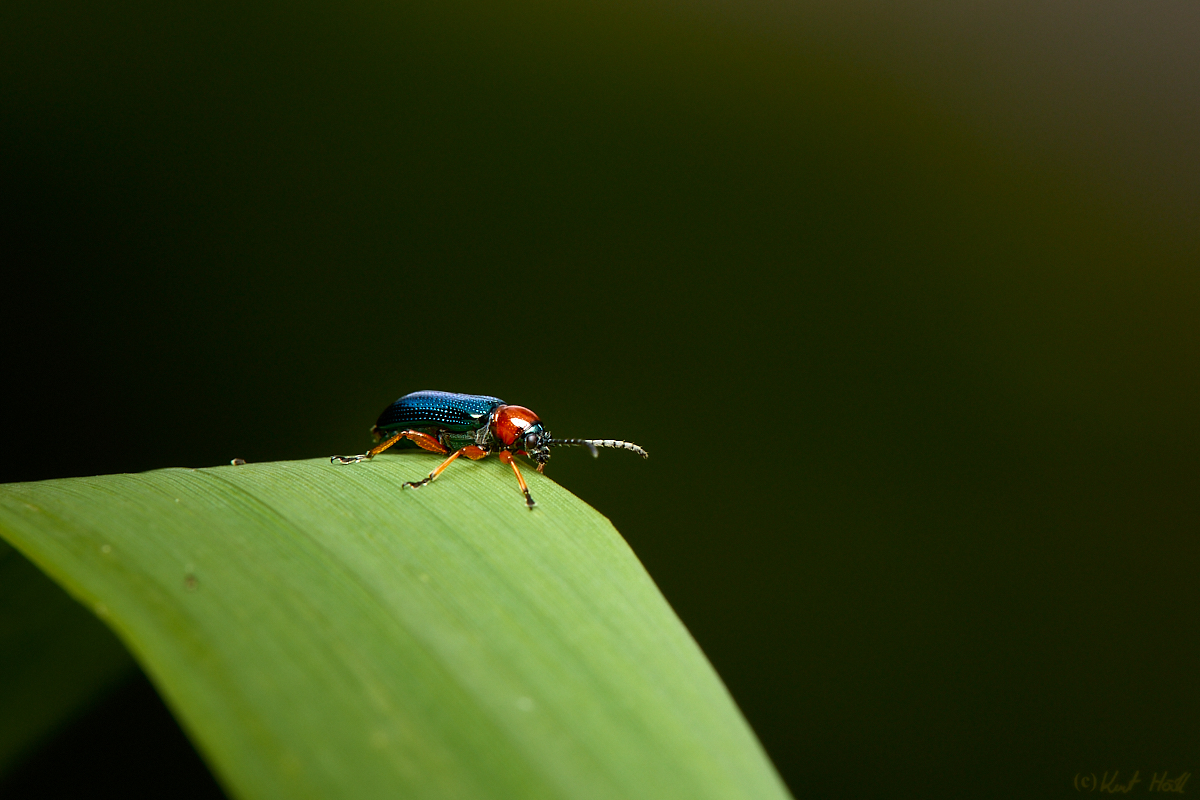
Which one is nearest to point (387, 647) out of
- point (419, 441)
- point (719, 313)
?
point (419, 441)

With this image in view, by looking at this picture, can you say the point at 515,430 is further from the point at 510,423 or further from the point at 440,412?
the point at 440,412

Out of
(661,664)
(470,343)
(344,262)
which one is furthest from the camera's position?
(470,343)

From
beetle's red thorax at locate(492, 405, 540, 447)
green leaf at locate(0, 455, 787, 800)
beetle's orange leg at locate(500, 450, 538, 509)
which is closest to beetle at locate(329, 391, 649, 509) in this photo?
beetle's red thorax at locate(492, 405, 540, 447)

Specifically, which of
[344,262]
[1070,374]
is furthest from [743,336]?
[344,262]

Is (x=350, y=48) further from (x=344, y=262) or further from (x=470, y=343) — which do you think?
(x=470, y=343)

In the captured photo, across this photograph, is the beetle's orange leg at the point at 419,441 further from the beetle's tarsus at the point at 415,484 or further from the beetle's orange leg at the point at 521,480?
the beetle's tarsus at the point at 415,484

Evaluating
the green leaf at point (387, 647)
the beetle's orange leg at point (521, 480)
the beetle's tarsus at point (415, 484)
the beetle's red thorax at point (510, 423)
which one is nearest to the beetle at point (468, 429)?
the beetle's red thorax at point (510, 423)
